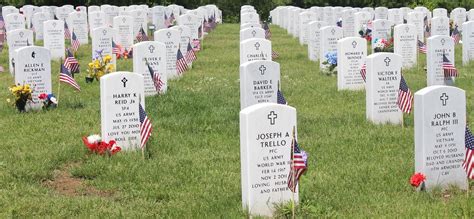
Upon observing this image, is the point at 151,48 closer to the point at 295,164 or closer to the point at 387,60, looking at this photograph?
the point at 387,60

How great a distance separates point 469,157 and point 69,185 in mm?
4193

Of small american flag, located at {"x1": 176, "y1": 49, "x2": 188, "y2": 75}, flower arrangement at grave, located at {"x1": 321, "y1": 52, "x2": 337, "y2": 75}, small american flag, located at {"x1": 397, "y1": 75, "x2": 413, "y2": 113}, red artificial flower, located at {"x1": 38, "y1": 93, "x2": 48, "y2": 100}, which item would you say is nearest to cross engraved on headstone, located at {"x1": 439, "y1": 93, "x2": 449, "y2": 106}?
small american flag, located at {"x1": 397, "y1": 75, "x2": 413, "y2": 113}

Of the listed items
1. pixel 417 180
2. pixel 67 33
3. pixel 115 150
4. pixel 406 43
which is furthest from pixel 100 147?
pixel 67 33

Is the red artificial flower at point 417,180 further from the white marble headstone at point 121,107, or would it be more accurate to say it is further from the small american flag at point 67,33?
the small american flag at point 67,33

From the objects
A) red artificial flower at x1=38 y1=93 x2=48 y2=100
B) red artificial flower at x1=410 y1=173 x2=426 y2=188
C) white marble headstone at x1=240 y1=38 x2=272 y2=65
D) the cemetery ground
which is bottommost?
the cemetery ground

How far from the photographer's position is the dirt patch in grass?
8.63 metres

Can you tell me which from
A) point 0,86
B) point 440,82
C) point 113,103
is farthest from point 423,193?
point 0,86

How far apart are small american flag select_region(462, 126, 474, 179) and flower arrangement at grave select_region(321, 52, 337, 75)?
32.1 ft

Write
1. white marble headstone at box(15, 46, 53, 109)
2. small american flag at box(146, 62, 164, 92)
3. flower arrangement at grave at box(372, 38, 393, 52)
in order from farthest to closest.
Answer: flower arrangement at grave at box(372, 38, 393, 52) < small american flag at box(146, 62, 164, 92) < white marble headstone at box(15, 46, 53, 109)

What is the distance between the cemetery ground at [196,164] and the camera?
779 cm

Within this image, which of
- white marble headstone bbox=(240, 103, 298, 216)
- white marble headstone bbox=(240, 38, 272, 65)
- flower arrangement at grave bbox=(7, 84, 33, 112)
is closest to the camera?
white marble headstone bbox=(240, 103, 298, 216)

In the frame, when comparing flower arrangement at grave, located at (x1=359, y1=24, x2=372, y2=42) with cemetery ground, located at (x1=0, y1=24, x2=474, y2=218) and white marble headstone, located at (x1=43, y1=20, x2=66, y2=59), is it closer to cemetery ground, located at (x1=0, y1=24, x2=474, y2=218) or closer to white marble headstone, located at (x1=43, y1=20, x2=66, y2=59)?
white marble headstone, located at (x1=43, y1=20, x2=66, y2=59)

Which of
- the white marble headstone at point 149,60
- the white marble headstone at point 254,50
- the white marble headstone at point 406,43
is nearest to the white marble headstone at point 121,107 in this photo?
the white marble headstone at point 149,60

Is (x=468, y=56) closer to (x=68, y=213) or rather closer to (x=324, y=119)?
(x=324, y=119)
